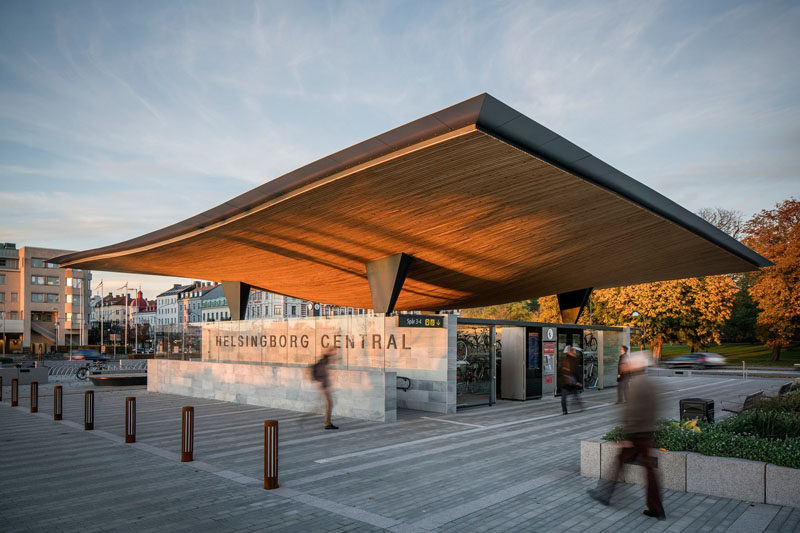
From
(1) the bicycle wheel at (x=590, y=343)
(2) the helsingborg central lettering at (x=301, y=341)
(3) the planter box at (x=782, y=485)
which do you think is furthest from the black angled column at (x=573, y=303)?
(3) the planter box at (x=782, y=485)

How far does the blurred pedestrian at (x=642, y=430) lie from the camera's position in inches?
264

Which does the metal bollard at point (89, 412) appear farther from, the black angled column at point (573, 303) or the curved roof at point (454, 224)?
the black angled column at point (573, 303)

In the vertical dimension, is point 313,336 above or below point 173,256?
below

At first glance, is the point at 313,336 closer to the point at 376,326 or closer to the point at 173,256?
the point at 376,326

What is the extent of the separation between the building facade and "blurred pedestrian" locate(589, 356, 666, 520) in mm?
89639

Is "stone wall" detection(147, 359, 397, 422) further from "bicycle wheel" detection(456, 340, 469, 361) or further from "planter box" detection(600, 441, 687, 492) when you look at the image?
"planter box" detection(600, 441, 687, 492)

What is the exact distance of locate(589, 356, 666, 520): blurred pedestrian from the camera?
670 cm

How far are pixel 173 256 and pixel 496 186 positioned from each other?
601 inches

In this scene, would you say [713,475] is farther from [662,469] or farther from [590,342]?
[590,342]

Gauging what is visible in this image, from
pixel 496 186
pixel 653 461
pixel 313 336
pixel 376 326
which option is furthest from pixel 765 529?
pixel 313 336

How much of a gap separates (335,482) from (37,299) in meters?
95.6

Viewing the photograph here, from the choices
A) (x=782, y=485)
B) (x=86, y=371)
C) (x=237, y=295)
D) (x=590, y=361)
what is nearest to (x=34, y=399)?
(x=237, y=295)

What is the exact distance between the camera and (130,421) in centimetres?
1189

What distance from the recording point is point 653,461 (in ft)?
21.8
